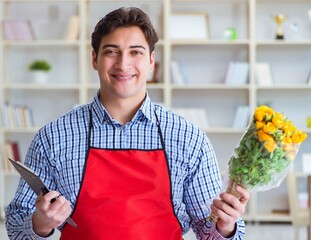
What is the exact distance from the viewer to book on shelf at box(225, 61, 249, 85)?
7320 millimetres

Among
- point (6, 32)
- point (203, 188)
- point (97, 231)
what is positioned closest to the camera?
point (97, 231)

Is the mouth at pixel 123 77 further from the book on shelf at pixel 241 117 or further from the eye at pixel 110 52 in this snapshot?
the book on shelf at pixel 241 117

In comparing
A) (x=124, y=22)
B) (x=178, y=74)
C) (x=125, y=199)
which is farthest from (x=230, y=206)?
(x=178, y=74)

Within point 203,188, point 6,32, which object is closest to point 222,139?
point 6,32

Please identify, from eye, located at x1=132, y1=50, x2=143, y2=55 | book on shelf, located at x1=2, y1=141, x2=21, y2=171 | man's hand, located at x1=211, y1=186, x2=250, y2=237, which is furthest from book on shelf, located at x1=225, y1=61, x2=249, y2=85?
man's hand, located at x1=211, y1=186, x2=250, y2=237

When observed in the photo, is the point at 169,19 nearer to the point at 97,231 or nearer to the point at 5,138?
the point at 5,138

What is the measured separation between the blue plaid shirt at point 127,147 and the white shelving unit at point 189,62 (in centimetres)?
541

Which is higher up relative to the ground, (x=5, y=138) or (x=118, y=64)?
(x=118, y=64)

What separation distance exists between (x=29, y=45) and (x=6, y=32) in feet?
0.95

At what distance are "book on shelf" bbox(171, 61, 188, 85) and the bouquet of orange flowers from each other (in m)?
5.76

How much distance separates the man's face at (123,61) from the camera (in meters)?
1.84

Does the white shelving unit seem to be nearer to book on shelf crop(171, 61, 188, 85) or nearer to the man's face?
book on shelf crop(171, 61, 188, 85)

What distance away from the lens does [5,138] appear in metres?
7.71

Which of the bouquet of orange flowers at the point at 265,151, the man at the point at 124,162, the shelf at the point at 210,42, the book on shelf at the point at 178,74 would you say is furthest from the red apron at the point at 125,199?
the book on shelf at the point at 178,74
